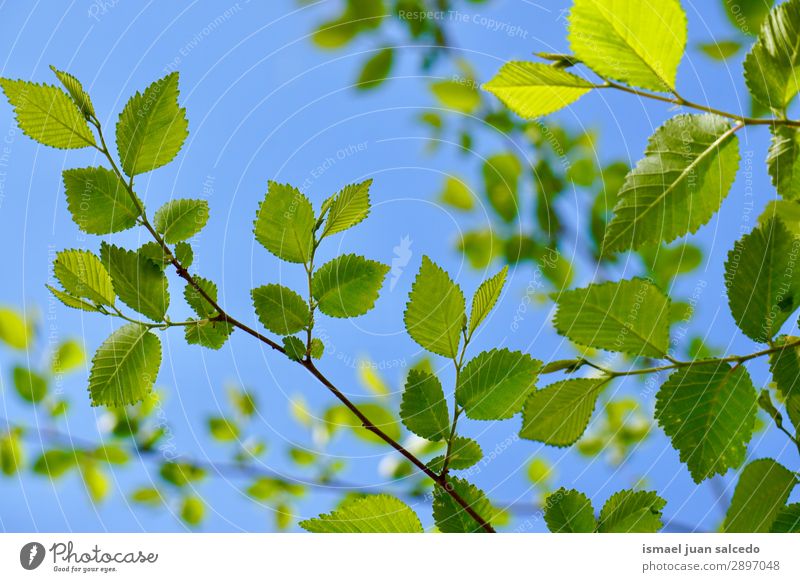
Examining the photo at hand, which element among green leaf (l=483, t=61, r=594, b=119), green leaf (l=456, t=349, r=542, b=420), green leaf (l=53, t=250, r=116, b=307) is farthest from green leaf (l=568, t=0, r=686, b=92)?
green leaf (l=53, t=250, r=116, b=307)

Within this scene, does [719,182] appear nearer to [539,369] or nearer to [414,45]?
[539,369]

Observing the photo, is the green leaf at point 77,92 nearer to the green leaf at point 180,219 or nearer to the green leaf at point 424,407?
the green leaf at point 180,219

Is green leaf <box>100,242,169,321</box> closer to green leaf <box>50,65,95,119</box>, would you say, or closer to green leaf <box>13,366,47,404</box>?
green leaf <box>50,65,95,119</box>

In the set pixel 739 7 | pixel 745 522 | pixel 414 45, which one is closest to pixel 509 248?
pixel 414 45

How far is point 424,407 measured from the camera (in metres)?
0.57

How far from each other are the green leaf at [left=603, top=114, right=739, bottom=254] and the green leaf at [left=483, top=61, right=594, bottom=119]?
81 mm

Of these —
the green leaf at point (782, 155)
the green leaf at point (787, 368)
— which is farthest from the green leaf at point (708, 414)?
the green leaf at point (782, 155)

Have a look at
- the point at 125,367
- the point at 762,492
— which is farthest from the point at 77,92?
the point at 762,492

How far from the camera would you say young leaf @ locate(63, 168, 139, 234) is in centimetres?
58

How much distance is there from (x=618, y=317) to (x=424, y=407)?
0.19 metres

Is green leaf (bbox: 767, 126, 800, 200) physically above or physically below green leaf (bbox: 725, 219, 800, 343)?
above

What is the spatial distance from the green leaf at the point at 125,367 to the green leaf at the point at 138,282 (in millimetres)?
24

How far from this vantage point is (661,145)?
1.66 feet

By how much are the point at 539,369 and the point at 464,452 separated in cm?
10
